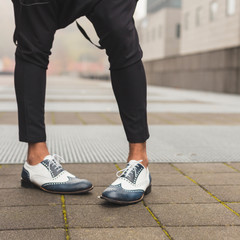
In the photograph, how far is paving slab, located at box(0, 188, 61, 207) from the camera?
194 cm

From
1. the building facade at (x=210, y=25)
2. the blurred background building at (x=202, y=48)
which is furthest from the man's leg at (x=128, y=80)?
the building facade at (x=210, y=25)

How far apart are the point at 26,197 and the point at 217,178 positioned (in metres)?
1.04

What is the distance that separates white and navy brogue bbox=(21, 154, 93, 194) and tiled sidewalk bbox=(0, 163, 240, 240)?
0.11ft

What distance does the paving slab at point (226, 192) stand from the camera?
2.06 m

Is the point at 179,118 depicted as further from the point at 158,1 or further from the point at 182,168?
the point at 158,1

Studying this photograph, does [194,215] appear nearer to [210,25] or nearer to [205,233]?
[205,233]

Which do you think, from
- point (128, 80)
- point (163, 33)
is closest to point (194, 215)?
point (128, 80)

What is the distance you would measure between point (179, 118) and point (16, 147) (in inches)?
117

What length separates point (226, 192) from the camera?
7.13 ft

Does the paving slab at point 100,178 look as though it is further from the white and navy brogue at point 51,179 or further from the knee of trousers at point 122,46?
the knee of trousers at point 122,46

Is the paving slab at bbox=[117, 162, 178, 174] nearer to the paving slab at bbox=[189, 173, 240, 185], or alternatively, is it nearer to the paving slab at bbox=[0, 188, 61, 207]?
the paving slab at bbox=[189, 173, 240, 185]

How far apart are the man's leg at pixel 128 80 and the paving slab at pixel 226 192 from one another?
1.06 feet

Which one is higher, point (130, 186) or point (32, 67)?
point (32, 67)

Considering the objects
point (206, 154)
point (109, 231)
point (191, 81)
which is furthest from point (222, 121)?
point (191, 81)
